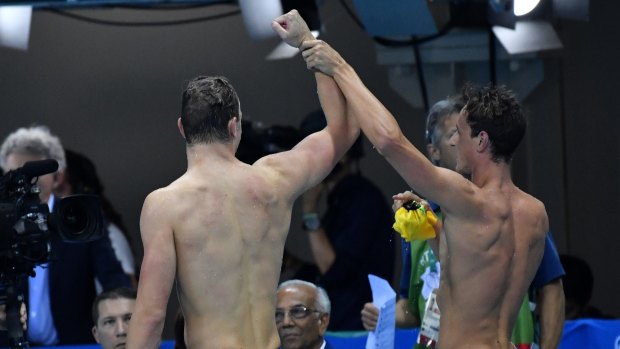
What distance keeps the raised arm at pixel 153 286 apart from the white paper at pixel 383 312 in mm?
1130

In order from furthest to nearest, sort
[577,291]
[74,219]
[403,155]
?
[577,291] < [74,219] < [403,155]

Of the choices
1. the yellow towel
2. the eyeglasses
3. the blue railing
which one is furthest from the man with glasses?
the yellow towel

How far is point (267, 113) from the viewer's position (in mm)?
8867

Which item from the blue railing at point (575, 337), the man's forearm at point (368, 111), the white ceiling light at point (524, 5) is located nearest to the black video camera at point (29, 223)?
the blue railing at point (575, 337)

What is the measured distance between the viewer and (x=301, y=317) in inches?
231

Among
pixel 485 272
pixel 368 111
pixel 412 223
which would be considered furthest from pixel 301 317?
pixel 368 111

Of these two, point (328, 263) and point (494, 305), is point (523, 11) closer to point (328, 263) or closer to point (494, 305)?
point (328, 263)

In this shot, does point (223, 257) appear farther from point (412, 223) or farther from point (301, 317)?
point (301, 317)

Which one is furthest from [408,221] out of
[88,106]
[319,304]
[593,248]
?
[88,106]

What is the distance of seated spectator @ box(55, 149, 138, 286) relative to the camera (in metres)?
6.95

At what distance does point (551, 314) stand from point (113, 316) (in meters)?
1.86

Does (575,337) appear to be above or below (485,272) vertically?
below

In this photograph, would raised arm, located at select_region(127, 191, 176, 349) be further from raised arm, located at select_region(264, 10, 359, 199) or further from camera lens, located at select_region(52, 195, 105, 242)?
camera lens, located at select_region(52, 195, 105, 242)

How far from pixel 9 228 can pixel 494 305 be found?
1.82 meters
